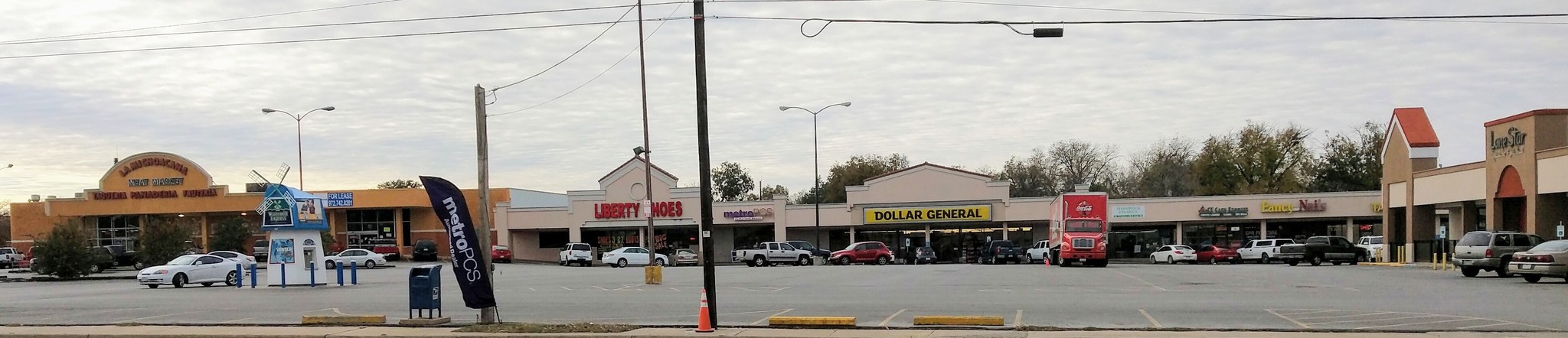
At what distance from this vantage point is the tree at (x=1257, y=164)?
84875mm

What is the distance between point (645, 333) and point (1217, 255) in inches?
1838

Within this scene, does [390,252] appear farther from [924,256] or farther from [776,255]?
[924,256]

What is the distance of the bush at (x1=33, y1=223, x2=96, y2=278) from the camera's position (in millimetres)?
44625

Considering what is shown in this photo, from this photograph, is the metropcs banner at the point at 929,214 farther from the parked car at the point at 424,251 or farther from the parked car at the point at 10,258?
the parked car at the point at 10,258

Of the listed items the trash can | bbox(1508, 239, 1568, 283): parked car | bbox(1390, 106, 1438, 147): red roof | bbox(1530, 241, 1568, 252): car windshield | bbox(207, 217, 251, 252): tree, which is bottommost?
bbox(207, 217, 251, 252): tree

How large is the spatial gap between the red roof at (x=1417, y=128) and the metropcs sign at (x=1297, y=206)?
12946 millimetres

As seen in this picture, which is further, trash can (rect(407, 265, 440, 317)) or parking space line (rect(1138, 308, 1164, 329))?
trash can (rect(407, 265, 440, 317))

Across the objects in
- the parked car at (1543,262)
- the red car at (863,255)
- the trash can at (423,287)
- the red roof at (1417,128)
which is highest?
the red roof at (1417,128)

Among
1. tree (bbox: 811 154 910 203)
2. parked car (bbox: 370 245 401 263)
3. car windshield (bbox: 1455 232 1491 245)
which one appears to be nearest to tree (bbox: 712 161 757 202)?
tree (bbox: 811 154 910 203)

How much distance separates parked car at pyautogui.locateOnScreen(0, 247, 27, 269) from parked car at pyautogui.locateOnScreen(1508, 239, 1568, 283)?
68161 millimetres

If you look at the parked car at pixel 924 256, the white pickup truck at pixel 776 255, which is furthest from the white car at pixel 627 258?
the parked car at pixel 924 256

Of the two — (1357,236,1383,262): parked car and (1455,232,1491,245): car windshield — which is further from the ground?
(1455,232,1491,245): car windshield

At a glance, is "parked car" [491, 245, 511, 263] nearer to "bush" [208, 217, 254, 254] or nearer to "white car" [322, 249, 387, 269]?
"white car" [322, 249, 387, 269]

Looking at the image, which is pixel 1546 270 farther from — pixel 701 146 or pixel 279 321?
pixel 279 321
